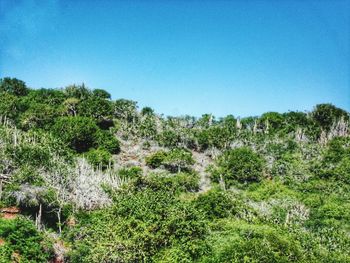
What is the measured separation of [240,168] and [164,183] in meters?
14.9

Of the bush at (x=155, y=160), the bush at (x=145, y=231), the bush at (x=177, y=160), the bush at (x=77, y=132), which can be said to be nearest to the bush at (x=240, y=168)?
the bush at (x=177, y=160)

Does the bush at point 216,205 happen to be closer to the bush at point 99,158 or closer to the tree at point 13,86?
the bush at point 99,158

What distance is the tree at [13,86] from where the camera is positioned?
8794 centimetres

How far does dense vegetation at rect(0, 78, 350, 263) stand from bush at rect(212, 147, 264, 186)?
0.19 meters

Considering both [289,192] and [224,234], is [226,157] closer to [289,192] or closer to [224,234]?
[289,192]

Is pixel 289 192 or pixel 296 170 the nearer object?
pixel 289 192

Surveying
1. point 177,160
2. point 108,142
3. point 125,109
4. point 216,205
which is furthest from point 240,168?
point 125,109

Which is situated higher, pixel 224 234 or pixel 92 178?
pixel 92 178

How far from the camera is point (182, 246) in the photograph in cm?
3256

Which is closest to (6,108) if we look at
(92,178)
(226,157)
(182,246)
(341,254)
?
(92,178)

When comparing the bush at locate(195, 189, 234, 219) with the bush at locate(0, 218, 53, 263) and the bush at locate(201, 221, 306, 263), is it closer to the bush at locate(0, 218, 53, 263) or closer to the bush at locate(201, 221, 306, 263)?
the bush at locate(201, 221, 306, 263)

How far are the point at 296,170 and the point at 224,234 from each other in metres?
32.7

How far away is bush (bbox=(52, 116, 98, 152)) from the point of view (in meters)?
69.5

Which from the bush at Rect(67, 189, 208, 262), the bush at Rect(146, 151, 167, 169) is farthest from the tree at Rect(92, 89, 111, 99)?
the bush at Rect(67, 189, 208, 262)
